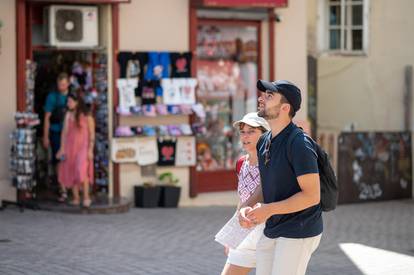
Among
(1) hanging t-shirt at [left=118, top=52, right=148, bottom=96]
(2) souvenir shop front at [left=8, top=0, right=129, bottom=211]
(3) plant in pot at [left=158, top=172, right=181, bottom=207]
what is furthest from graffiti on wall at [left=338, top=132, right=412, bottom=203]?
(2) souvenir shop front at [left=8, top=0, right=129, bottom=211]

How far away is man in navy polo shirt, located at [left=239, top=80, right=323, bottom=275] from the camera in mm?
5562

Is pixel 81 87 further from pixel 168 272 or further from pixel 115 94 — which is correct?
pixel 168 272

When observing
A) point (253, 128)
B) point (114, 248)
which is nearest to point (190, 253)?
point (114, 248)

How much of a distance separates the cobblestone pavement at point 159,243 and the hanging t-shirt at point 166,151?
853mm

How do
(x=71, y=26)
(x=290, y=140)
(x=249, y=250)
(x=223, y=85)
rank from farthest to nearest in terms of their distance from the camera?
(x=223, y=85)
(x=71, y=26)
(x=249, y=250)
(x=290, y=140)

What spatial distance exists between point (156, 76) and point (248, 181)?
839 cm

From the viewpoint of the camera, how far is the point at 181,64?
1507cm

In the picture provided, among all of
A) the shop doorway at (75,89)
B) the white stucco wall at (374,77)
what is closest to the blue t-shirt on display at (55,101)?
the shop doorway at (75,89)

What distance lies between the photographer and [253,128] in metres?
6.71

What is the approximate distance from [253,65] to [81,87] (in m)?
3.03

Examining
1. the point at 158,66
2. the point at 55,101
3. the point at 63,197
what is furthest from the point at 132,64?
the point at 63,197

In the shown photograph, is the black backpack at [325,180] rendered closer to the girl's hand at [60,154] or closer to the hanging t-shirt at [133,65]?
the girl's hand at [60,154]

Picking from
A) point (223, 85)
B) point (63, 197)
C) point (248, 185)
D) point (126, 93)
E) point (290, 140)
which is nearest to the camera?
point (290, 140)

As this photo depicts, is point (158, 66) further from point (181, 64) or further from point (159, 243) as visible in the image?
point (159, 243)
